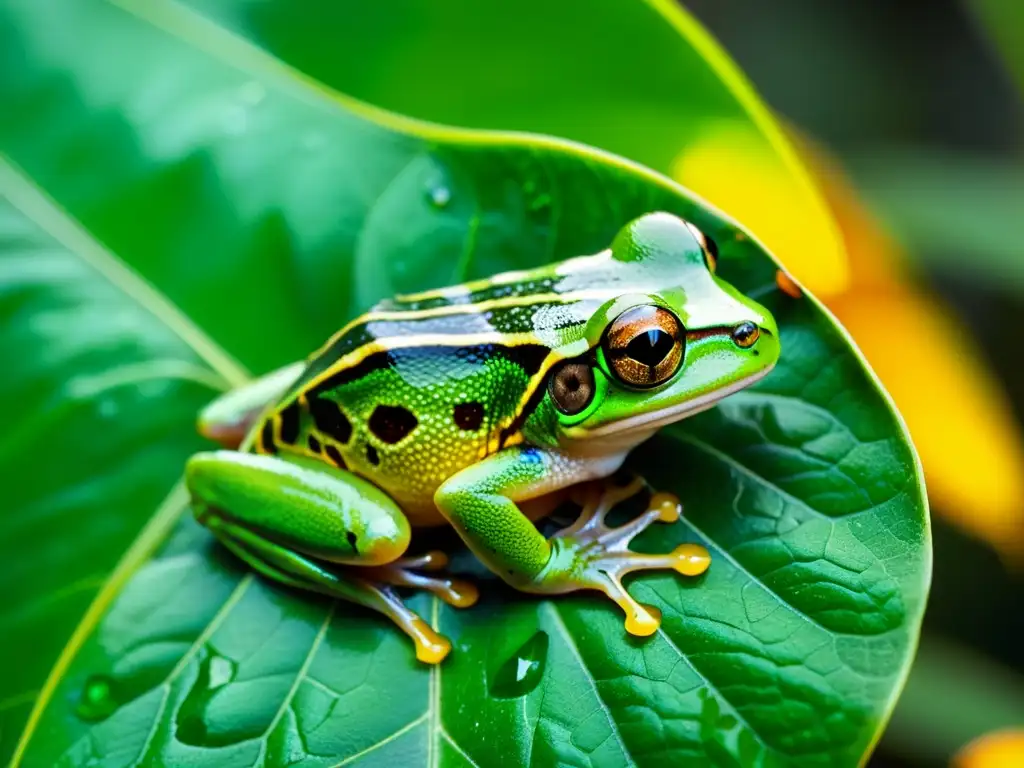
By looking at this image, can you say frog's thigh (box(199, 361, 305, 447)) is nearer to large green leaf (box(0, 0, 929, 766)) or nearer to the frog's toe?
large green leaf (box(0, 0, 929, 766))

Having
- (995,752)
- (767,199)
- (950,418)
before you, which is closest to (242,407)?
(767,199)

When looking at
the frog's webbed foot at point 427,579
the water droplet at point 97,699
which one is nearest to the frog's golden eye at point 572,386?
the frog's webbed foot at point 427,579

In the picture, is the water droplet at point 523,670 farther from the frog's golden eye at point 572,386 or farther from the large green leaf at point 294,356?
the frog's golden eye at point 572,386

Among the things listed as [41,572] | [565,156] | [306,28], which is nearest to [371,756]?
[41,572]

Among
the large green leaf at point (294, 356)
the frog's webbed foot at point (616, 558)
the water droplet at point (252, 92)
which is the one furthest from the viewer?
the water droplet at point (252, 92)

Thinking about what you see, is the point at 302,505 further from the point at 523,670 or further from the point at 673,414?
the point at 673,414

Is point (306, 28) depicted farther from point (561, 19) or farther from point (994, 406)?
point (994, 406)
